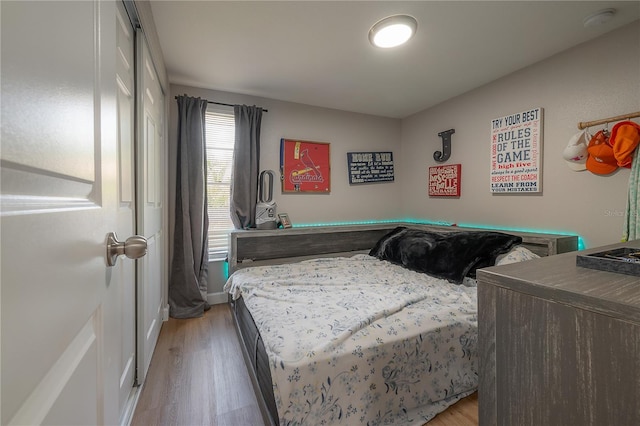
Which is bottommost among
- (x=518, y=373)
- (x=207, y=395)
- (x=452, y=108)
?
(x=207, y=395)

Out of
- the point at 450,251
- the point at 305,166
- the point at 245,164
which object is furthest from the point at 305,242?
the point at 450,251

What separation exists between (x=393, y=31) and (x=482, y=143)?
61.1 inches

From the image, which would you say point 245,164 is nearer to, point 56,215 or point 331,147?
point 331,147

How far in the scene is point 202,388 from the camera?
5.39ft

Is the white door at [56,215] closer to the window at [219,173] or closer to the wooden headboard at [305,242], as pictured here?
the wooden headboard at [305,242]

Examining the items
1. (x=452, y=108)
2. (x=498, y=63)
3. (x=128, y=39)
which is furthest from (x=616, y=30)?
(x=128, y=39)

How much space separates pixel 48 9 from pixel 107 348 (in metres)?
0.60

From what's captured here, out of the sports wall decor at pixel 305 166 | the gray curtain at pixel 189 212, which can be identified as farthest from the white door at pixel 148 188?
the sports wall decor at pixel 305 166

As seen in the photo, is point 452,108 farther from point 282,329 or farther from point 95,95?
point 95,95

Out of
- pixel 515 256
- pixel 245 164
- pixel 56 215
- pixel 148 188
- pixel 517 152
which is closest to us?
pixel 56 215

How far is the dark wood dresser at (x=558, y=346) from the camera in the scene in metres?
0.43

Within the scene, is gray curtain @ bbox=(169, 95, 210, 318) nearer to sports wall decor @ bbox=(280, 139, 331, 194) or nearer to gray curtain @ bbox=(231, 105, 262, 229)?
gray curtain @ bbox=(231, 105, 262, 229)

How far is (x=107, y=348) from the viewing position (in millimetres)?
565

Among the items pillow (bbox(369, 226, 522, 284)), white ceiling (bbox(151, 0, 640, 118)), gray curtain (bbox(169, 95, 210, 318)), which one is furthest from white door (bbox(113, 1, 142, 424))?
pillow (bbox(369, 226, 522, 284))
